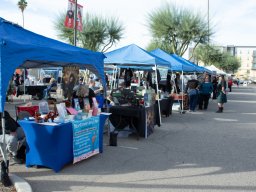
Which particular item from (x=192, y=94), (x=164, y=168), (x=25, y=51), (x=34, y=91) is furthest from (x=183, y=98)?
(x=25, y=51)

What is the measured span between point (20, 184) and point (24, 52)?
6.71ft

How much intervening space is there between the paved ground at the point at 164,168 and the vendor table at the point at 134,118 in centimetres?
29

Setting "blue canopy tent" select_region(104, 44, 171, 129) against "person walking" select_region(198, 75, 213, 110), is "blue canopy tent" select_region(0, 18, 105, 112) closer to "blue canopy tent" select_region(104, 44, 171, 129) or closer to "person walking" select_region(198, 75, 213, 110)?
"blue canopy tent" select_region(104, 44, 171, 129)

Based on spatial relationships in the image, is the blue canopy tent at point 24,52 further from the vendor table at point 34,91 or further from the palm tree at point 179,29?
the palm tree at point 179,29

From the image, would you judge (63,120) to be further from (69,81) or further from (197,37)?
(197,37)

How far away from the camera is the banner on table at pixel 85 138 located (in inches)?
256

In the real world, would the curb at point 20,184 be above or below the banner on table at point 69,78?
below

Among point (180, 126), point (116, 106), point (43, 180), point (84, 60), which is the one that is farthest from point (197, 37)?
point (43, 180)

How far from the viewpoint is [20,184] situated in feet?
17.1

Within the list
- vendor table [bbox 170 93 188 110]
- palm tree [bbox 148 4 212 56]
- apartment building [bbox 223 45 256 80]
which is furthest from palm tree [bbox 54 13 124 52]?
apartment building [bbox 223 45 256 80]

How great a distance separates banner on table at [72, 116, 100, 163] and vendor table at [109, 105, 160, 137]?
2.19m

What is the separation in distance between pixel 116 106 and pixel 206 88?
916 cm

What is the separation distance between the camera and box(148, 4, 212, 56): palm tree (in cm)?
3316

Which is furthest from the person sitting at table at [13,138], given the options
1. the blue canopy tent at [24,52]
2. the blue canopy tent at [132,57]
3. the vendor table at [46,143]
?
the blue canopy tent at [132,57]
